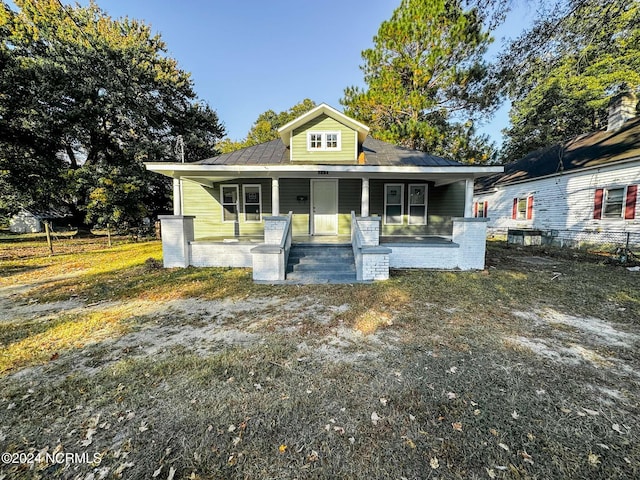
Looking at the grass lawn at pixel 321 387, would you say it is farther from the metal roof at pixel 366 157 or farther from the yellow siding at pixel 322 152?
the yellow siding at pixel 322 152

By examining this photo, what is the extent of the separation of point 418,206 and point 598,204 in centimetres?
779

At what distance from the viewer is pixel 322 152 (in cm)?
930

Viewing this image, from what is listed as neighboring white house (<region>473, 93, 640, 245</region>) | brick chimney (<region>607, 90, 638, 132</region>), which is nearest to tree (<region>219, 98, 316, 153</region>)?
neighboring white house (<region>473, 93, 640, 245</region>)

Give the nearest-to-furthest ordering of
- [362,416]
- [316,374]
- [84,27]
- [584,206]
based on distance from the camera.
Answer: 1. [362,416]
2. [316,374]
3. [584,206]
4. [84,27]

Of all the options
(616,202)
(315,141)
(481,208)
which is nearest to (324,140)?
(315,141)

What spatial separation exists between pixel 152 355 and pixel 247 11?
1284 centimetres

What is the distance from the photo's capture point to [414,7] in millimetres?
12258

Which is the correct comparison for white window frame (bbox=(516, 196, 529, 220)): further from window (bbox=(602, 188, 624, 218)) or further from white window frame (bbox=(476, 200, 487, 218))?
window (bbox=(602, 188, 624, 218))

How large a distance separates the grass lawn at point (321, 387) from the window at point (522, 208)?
1160 centimetres

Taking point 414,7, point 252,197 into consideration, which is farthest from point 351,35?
point 252,197

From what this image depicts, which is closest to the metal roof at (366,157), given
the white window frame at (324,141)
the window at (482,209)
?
the white window frame at (324,141)

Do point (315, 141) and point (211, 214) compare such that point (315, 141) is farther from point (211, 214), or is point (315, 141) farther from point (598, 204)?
point (598, 204)

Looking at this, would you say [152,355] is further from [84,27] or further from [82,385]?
[84,27]

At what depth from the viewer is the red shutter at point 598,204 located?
11289 mm
